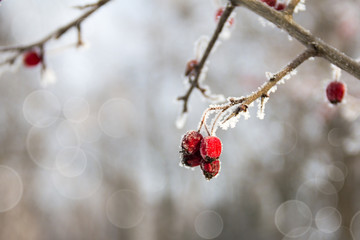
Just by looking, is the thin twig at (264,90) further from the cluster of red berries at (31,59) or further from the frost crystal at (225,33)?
the cluster of red berries at (31,59)

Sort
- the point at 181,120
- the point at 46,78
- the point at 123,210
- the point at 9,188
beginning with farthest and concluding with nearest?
the point at 123,210 < the point at 9,188 < the point at 46,78 < the point at 181,120

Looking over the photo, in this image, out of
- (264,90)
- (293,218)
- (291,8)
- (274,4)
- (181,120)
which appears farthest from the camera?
(293,218)

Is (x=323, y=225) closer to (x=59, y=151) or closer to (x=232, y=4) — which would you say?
(x=232, y=4)

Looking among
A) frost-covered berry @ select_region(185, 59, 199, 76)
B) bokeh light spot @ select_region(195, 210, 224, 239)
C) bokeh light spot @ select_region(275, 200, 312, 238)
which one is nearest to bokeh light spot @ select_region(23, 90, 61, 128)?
bokeh light spot @ select_region(195, 210, 224, 239)

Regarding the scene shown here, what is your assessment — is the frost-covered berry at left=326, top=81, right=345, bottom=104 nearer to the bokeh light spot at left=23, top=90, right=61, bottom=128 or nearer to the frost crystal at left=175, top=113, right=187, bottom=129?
the frost crystal at left=175, top=113, right=187, bottom=129

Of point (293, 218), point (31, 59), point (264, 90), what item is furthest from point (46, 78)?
point (293, 218)

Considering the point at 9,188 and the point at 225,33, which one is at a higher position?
the point at 225,33

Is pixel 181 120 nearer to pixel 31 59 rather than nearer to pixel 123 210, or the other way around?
pixel 31 59

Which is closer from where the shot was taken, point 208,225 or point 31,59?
point 31,59

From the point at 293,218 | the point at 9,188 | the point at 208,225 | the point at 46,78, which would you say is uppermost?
the point at 46,78

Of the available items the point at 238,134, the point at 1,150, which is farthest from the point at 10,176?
the point at 238,134
